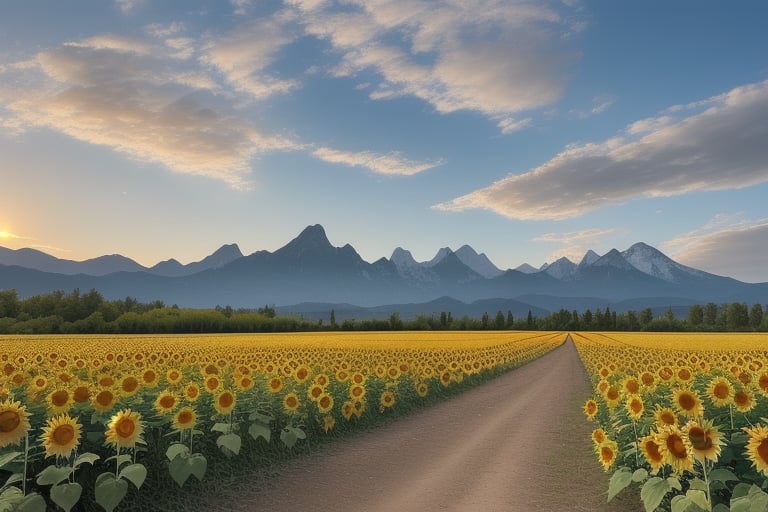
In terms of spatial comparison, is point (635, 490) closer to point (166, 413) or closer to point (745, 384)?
point (745, 384)

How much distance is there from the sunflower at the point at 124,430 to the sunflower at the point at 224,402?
2.47 m

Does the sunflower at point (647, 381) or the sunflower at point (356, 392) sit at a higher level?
the sunflower at point (647, 381)

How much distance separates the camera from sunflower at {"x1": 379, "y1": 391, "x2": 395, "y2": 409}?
666 inches

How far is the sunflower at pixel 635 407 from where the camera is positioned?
8055 mm

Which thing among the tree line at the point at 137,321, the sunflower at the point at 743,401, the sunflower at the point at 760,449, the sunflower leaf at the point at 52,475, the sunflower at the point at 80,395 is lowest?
the tree line at the point at 137,321

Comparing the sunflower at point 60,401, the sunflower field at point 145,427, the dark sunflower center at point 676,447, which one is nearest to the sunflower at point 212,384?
the sunflower field at point 145,427

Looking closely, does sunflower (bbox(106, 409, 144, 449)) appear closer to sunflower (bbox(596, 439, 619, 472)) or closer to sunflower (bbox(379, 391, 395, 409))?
sunflower (bbox(596, 439, 619, 472))

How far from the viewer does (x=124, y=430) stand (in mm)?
7410

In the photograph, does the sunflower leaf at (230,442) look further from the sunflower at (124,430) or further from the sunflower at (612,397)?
the sunflower at (612,397)

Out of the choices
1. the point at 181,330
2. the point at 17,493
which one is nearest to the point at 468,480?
the point at 17,493

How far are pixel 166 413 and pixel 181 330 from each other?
334 ft

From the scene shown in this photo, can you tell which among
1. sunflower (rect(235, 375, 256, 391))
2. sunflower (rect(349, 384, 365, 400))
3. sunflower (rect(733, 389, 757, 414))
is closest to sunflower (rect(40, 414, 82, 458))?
sunflower (rect(235, 375, 256, 391))

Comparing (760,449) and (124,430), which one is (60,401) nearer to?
(124,430)

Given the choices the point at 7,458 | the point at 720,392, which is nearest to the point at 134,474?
the point at 7,458
